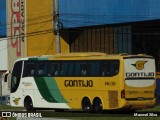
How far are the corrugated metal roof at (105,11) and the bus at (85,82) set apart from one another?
17628mm

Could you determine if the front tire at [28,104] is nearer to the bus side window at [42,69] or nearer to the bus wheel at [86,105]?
the bus side window at [42,69]

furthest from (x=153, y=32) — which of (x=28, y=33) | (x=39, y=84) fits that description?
(x=39, y=84)

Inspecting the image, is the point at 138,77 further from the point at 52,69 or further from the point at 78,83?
the point at 52,69

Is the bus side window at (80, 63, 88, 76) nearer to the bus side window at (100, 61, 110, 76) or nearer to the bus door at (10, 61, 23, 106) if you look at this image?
the bus side window at (100, 61, 110, 76)

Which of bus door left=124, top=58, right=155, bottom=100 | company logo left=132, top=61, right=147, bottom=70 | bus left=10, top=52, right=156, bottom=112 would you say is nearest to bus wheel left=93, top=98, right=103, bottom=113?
bus left=10, top=52, right=156, bottom=112

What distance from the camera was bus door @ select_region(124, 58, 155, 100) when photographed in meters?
31.2

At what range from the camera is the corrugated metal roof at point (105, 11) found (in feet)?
169

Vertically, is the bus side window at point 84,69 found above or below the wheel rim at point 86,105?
above

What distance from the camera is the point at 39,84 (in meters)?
35.9

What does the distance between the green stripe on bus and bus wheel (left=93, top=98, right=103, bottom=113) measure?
268 cm

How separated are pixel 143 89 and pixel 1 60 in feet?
149

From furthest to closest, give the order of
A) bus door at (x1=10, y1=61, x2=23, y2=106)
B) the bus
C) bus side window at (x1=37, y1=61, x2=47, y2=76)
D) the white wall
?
1. the white wall
2. bus door at (x1=10, y1=61, x2=23, y2=106)
3. bus side window at (x1=37, y1=61, x2=47, y2=76)
4. the bus

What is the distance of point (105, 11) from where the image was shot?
182ft

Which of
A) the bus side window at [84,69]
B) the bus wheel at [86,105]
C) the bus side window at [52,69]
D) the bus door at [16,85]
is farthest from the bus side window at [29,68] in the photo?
the bus wheel at [86,105]
